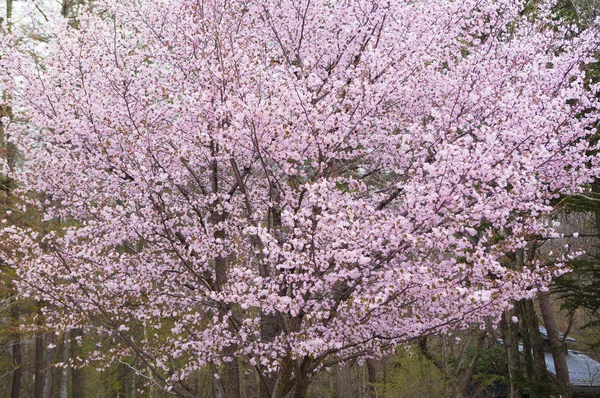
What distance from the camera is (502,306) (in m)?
5.46

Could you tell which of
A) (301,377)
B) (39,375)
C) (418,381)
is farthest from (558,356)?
(39,375)

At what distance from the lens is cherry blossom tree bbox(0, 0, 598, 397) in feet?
17.1

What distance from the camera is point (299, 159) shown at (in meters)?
5.95

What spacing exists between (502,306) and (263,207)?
4.10 metres

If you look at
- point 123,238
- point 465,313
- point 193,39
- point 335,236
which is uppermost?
point 193,39

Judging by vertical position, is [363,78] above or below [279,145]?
above

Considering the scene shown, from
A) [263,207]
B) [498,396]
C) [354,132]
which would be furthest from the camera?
[498,396]

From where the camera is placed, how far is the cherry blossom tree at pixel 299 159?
5.21 meters

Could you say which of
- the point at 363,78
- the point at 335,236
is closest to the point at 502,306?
the point at 335,236

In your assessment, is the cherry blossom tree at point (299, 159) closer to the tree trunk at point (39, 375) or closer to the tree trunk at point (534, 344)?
the tree trunk at point (534, 344)

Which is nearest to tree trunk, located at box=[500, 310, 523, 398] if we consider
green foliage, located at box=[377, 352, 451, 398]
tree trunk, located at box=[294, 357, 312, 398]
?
green foliage, located at box=[377, 352, 451, 398]

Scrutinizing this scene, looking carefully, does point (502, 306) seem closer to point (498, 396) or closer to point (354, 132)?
point (354, 132)

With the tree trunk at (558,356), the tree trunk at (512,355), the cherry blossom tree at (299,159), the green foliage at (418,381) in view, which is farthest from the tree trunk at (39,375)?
the tree trunk at (558,356)

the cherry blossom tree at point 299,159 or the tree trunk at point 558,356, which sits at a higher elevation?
the cherry blossom tree at point 299,159
